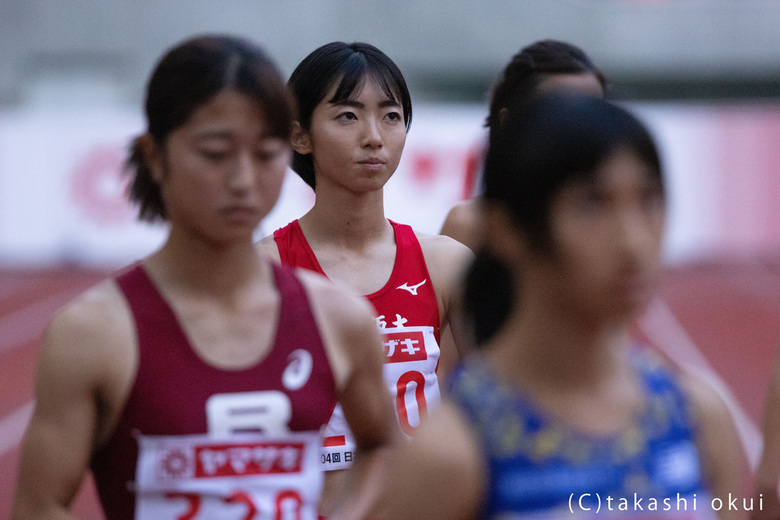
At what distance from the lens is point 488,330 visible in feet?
6.24

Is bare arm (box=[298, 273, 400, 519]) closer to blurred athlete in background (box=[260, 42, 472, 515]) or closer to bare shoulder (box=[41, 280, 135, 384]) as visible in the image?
bare shoulder (box=[41, 280, 135, 384])

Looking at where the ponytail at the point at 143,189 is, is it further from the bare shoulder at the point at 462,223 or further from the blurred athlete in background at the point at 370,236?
the bare shoulder at the point at 462,223

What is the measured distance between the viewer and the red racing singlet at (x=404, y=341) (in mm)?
3332

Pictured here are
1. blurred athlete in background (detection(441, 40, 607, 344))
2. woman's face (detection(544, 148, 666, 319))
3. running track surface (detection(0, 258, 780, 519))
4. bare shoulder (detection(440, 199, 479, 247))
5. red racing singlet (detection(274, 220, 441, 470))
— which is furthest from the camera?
running track surface (detection(0, 258, 780, 519))

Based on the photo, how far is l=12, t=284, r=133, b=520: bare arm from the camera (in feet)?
6.59

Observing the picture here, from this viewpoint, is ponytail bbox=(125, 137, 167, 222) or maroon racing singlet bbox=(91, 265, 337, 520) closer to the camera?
maroon racing singlet bbox=(91, 265, 337, 520)

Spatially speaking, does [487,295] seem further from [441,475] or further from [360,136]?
[360,136]

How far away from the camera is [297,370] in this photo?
2174 millimetres

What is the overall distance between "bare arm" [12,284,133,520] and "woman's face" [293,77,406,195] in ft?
5.30

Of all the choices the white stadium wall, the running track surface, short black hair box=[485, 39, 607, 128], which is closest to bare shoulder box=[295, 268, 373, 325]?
short black hair box=[485, 39, 607, 128]

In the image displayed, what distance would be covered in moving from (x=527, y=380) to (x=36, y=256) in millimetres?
17863

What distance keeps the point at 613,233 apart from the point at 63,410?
3.68 ft

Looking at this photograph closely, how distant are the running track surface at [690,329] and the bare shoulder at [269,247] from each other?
11.2ft

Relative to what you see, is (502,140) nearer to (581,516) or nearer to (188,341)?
(581,516)
